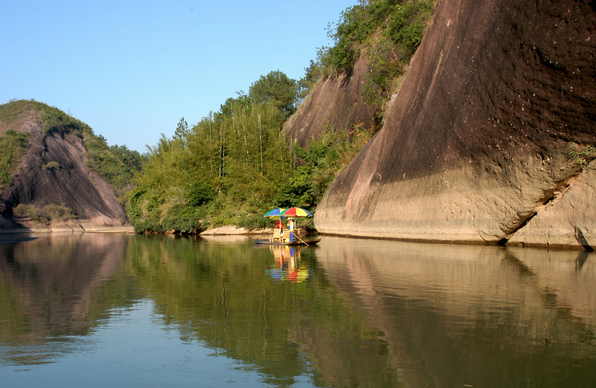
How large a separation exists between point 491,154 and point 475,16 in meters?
5.24

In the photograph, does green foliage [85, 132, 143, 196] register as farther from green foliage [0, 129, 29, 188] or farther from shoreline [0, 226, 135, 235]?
shoreline [0, 226, 135, 235]

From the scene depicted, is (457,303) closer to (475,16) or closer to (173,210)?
(475,16)

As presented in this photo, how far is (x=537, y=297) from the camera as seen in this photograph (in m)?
9.38

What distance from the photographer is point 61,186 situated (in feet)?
256

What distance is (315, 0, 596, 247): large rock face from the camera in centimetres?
1453

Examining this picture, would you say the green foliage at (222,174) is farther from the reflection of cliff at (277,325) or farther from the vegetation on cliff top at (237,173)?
the reflection of cliff at (277,325)

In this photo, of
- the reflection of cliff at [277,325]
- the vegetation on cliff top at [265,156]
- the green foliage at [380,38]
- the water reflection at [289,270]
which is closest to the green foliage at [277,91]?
the vegetation on cliff top at [265,156]

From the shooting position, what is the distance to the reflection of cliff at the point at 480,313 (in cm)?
572

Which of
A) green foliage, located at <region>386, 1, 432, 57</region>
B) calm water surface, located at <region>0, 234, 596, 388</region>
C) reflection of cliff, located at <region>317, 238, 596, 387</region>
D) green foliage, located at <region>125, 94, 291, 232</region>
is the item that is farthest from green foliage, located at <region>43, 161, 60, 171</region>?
Answer: reflection of cliff, located at <region>317, 238, 596, 387</region>

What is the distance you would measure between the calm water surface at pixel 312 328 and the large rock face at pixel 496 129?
10.8 feet

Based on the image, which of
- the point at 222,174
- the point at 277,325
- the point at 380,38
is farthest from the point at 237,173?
the point at 277,325

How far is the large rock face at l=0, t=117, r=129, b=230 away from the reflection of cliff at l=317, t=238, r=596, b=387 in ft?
207

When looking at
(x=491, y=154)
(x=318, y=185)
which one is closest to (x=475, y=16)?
(x=491, y=154)

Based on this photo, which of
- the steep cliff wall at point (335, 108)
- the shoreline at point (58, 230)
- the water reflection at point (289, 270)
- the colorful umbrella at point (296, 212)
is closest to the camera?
the water reflection at point (289, 270)
